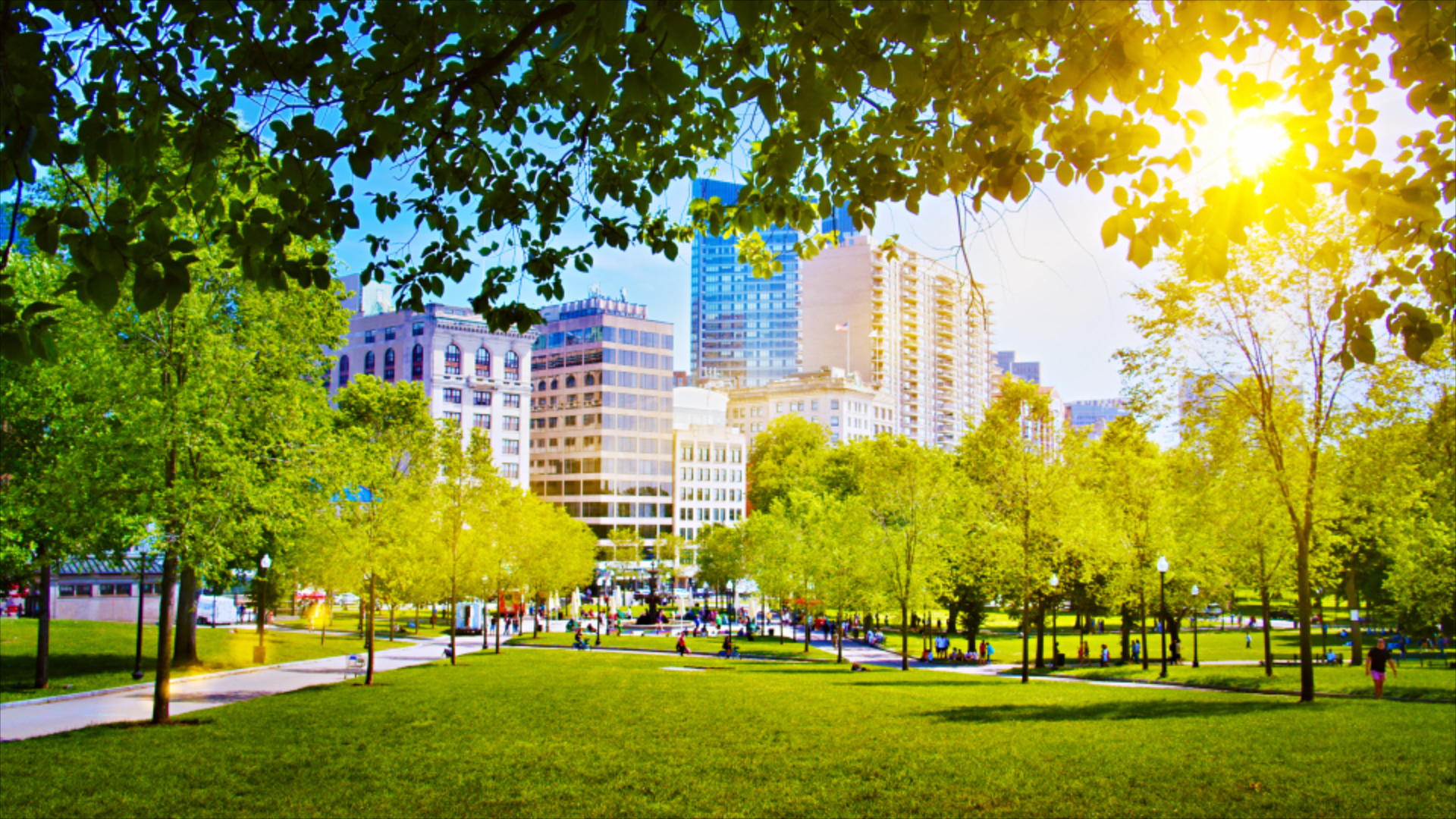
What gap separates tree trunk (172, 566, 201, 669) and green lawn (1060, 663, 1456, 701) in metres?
27.9

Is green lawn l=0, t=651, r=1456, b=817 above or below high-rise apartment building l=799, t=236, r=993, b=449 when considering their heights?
below

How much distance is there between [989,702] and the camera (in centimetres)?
1959

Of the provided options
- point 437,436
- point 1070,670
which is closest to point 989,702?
point 1070,670

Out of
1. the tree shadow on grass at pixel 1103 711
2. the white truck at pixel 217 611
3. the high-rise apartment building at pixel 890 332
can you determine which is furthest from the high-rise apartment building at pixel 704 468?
the tree shadow on grass at pixel 1103 711

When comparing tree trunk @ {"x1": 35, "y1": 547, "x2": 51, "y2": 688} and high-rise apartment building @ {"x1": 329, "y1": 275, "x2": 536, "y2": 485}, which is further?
high-rise apartment building @ {"x1": 329, "y1": 275, "x2": 536, "y2": 485}

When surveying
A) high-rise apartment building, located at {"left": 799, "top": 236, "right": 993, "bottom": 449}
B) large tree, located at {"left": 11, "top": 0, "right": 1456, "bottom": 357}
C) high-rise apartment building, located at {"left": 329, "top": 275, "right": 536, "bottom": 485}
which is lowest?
large tree, located at {"left": 11, "top": 0, "right": 1456, "bottom": 357}

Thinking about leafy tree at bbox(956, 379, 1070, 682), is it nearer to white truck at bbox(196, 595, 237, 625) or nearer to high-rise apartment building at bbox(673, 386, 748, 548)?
white truck at bbox(196, 595, 237, 625)

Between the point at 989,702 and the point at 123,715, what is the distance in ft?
59.8

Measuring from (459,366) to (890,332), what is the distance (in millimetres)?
80512

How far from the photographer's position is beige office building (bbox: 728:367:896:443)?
12762cm

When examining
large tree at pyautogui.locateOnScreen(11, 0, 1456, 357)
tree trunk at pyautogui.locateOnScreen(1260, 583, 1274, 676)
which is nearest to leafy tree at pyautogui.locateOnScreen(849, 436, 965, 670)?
tree trunk at pyautogui.locateOnScreen(1260, 583, 1274, 676)

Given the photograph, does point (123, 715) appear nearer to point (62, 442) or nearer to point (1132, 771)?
point (62, 442)

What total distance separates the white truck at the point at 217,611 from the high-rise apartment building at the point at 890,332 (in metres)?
100

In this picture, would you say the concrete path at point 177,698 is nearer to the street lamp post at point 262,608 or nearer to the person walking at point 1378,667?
the street lamp post at point 262,608
